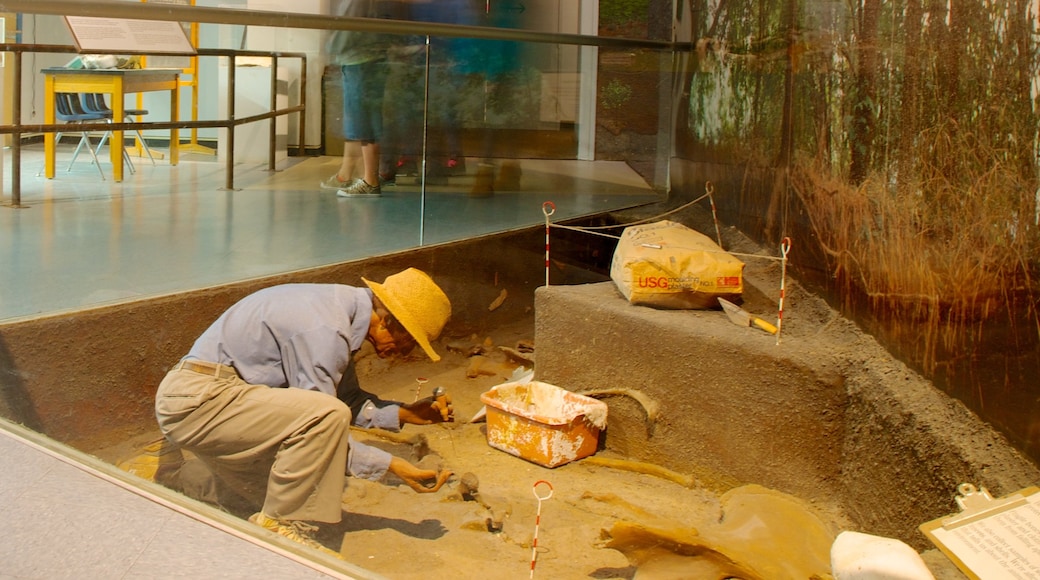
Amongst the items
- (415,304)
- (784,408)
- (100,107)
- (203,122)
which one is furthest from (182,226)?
(784,408)

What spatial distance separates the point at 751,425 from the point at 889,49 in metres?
1.13

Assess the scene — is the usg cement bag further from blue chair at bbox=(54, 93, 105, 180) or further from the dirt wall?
blue chair at bbox=(54, 93, 105, 180)

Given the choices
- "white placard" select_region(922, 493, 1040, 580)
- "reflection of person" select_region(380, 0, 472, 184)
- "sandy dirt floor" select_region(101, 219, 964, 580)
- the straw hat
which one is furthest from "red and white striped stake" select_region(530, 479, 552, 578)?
"reflection of person" select_region(380, 0, 472, 184)

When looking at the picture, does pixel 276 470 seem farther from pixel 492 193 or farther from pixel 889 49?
pixel 492 193

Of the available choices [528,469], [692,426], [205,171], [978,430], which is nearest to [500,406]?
[528,469]

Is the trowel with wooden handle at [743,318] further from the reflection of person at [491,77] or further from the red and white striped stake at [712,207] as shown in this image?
the reflection of person at [491,77]

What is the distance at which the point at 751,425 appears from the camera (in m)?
3.19

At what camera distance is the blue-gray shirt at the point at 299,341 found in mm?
2389

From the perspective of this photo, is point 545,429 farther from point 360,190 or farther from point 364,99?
point 364,99

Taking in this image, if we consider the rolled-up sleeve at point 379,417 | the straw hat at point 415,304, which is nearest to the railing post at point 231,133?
the straw hat at point 415,304

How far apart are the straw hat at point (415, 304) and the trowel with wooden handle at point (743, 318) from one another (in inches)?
39.5

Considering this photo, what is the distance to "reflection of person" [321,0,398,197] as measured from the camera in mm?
3785

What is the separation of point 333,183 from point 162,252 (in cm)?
77

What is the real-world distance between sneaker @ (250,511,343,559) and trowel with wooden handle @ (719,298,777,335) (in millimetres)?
1780
